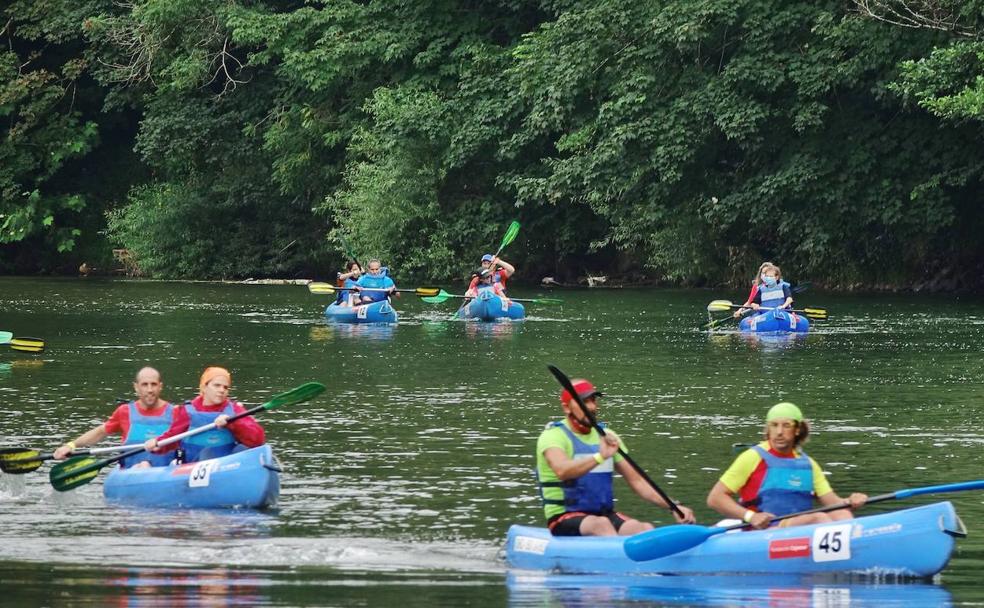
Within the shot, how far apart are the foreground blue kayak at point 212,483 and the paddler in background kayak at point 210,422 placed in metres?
0.27

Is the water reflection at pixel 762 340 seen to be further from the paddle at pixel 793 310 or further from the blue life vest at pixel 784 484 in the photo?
the blue life vest at pixel 784 484

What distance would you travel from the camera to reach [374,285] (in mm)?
36438

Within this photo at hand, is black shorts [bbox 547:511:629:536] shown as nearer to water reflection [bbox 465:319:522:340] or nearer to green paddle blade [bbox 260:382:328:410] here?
green paddle blade [bbox 260:382:328:410]

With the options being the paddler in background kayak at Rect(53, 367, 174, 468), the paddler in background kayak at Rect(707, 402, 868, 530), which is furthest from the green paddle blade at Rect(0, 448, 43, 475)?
the paddler in background kayak at Rect(707, 402, 868, 530)

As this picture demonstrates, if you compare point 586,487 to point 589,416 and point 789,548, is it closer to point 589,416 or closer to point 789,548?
point 589,416

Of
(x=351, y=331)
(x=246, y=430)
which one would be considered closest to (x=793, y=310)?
(x=351, y=331)

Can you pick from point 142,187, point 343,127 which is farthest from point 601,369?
point 142,187

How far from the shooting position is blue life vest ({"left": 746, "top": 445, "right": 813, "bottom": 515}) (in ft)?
38.5

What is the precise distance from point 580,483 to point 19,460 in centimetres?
517

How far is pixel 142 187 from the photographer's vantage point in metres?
60.8

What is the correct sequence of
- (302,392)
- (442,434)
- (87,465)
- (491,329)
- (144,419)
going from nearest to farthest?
(87,465), (302,392), (144,419), (442,434), (491,329)

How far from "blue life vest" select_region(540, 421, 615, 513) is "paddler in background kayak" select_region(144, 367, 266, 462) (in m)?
3.45

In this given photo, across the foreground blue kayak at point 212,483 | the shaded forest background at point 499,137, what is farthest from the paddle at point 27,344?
the shaded forest background at point 499,137

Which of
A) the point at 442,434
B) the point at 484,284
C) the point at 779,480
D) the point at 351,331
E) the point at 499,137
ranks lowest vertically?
the point at 442,434
